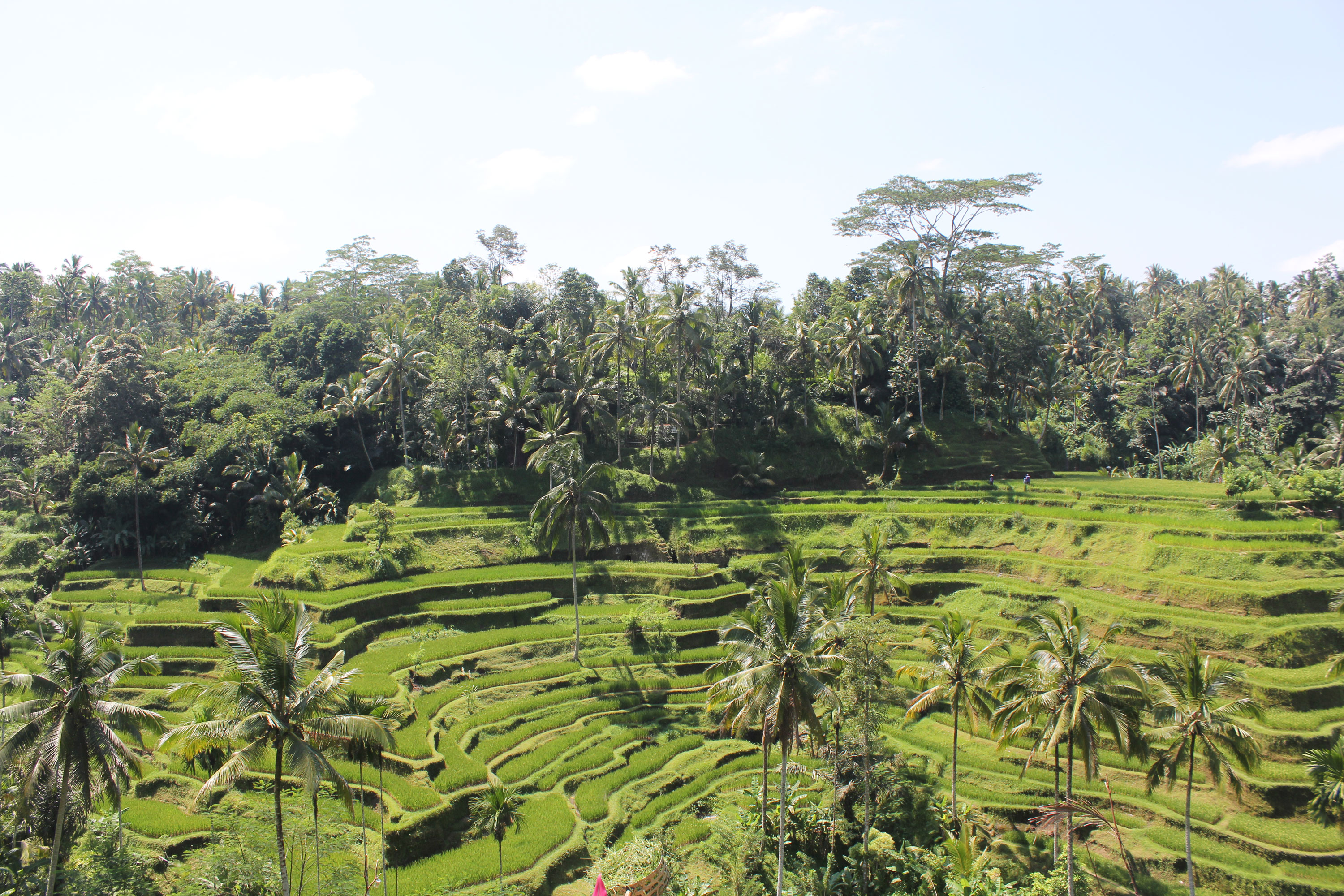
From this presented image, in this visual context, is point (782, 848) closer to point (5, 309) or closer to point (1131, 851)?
point (1131, 851)

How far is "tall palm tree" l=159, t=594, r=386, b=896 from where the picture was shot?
16.3 metres

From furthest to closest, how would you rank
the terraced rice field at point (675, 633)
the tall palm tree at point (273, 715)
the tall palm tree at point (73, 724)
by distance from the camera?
the terraced rice field at point (675, 633) → the tall palm tree at point (73, 724) → the tall palm tree at point (273, 715)

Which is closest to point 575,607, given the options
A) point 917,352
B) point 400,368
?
point 400,368

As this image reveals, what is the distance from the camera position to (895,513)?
49.1m

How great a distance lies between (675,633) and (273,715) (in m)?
24.5

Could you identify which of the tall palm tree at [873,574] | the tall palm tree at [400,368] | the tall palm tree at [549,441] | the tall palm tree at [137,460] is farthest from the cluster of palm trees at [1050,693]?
the tall palm tree at [137,460]

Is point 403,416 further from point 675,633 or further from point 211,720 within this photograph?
point 211,720

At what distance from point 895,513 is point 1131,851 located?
83.8ft

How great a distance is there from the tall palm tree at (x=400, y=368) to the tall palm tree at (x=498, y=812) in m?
35.0

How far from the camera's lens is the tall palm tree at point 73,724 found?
58.6 ft

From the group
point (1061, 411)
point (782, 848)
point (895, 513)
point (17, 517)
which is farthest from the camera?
point (1061, 411)

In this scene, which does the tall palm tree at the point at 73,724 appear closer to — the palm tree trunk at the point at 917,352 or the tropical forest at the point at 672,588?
the tropical forest at the point at 672,588

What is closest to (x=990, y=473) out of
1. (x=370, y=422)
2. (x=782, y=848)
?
(x=782, y=848)

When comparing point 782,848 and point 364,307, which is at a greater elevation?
point 364,307
